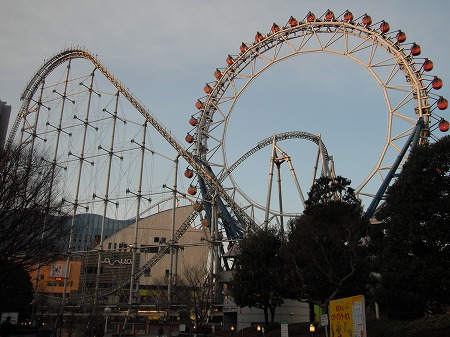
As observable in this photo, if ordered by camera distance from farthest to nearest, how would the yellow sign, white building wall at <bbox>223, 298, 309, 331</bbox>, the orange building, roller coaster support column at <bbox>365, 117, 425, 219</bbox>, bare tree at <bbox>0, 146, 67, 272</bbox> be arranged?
the orange building → white building wall at <bbox>223, 298, 309, 331</bbox> → roller coaster support column at <bbox>365, 117, 425, 219</bbox> → bare tree at <bbox>0, 146, 67, 272</bbox> → the yellow sign

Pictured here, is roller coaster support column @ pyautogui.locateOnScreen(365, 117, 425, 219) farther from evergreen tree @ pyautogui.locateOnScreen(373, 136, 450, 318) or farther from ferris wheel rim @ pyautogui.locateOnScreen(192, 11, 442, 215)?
evergreen tree @ pyautogui.locateOnScreen(373, 136, 450, 318)

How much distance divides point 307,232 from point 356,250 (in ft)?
9.51

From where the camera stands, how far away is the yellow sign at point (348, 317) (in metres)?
14.4

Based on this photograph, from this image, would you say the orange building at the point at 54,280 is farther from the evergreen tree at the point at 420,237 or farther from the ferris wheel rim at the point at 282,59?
the evergreen tree at the point at 420,237

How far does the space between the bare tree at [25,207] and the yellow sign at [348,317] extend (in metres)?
12.1

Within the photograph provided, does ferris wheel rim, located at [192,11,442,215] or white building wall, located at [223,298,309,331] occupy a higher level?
ferris wheel rim, located at [192,11,442,215]

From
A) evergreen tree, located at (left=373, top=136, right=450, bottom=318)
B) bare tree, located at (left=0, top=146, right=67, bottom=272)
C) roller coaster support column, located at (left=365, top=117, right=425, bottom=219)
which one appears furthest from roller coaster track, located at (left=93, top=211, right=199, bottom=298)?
evergreen tree, located at (left=373, top=136, right=450, bottom=318)

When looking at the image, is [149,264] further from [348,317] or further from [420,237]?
[348,317]

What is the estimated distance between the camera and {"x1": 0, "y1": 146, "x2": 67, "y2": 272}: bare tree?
59.0 ft

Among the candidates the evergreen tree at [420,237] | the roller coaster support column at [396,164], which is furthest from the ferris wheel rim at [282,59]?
the evergreen tree at [420,237]

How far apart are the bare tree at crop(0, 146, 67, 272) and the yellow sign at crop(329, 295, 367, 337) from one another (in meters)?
12.1

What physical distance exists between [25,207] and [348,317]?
12554 mm

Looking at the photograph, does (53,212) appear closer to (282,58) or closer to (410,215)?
(410,215)

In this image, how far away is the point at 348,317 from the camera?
49.8 ft
